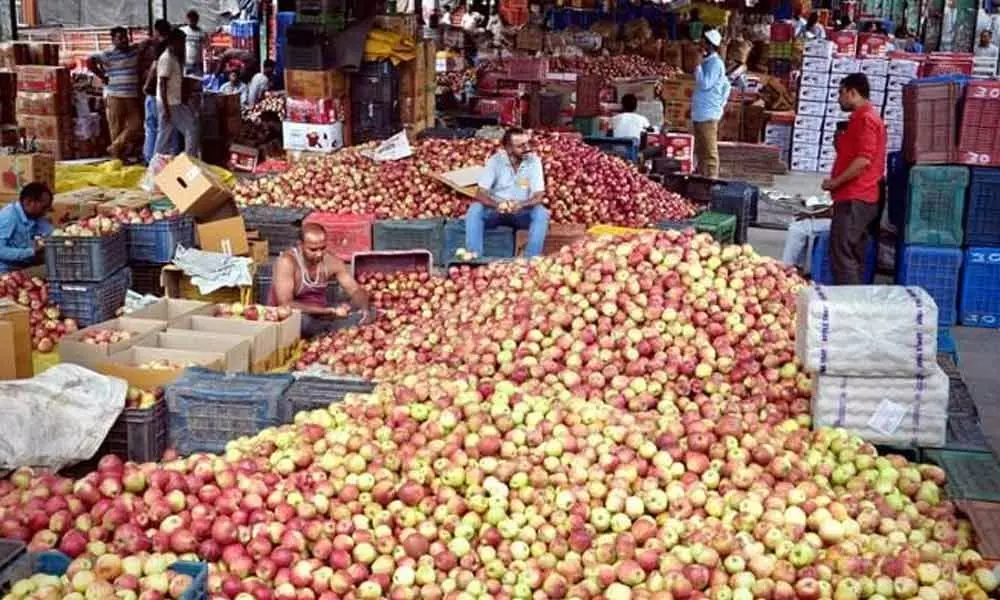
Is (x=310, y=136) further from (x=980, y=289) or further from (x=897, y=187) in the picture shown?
(x=980, y=289)

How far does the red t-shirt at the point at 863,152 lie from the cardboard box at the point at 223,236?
466 centimetres

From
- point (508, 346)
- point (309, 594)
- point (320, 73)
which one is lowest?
point (309, 594)

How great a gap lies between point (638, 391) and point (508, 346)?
0.74 metres

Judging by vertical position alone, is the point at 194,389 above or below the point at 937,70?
below

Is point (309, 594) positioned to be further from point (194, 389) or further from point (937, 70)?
point (937, 70)

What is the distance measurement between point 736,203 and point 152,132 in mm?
7544

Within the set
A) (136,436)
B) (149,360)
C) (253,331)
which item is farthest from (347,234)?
(136,436)

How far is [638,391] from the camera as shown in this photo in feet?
17.3

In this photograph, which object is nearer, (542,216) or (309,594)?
(309,594)

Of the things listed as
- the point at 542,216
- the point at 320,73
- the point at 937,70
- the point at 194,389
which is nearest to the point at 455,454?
the point at 194,389

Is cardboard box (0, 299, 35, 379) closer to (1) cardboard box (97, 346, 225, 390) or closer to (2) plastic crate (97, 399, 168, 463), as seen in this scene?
(1) cardboard box (97, 346, 225, 390)

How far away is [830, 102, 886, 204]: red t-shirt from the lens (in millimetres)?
8930

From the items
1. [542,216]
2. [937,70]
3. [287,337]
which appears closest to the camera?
[287,337]

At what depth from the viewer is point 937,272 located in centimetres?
945
